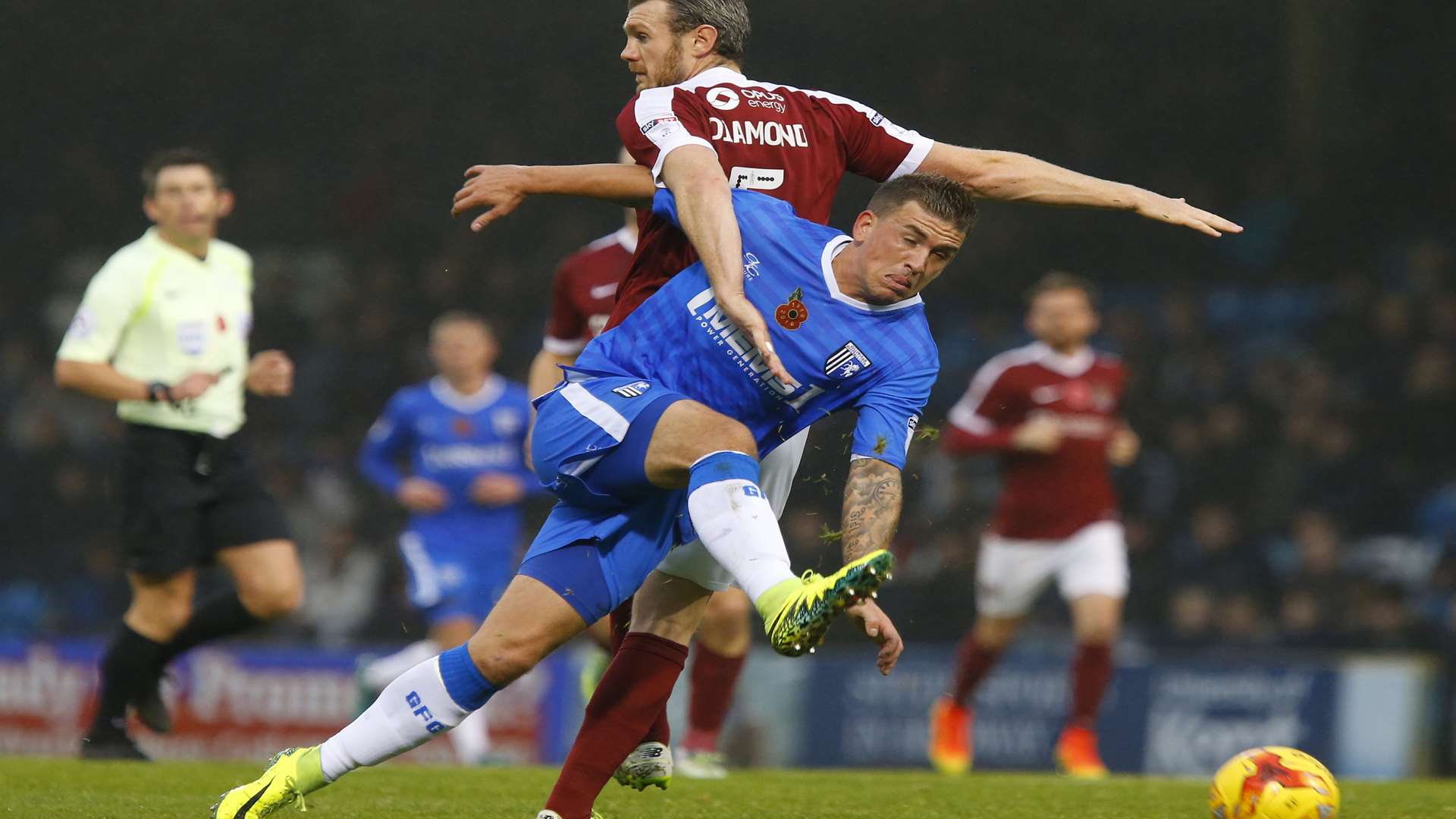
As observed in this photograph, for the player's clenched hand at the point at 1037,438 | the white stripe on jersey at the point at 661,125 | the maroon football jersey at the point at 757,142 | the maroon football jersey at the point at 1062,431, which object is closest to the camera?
the white stripe on jersey at the point at 661,125

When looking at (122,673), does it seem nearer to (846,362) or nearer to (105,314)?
(105,314)

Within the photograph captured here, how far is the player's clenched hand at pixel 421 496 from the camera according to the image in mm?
9625

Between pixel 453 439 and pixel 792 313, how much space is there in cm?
609

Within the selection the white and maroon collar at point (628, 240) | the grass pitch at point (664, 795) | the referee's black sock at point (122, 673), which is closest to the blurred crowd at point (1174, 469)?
the grass pitch at point (664, 795)

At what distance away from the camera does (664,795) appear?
602 centimetres

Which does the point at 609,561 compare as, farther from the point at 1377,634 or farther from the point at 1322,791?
the point at 1377,634

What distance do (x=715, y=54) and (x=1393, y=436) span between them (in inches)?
377

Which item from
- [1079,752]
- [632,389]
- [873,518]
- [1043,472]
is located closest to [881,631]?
[873,518]

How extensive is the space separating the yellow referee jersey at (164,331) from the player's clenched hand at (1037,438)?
3.99 m

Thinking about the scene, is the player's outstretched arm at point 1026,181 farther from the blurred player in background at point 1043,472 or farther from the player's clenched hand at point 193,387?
the blurred player in background at point 1043,472

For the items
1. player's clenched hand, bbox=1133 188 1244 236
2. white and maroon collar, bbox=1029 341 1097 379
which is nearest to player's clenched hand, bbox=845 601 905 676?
player's clenched hand, bbox=1133 188 1244 236

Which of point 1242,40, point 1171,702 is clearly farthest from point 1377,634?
point 1242,40

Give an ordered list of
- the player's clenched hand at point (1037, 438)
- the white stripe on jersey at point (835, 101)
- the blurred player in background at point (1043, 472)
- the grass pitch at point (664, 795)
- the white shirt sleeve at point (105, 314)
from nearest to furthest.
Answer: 1. the white stripe on jersey at point (835, 101)
2. the grass pitch at point (664, 795)
3. the white shirt sleeve at point (105, 314)
4. the player's clenched hand at point (1037, 438)
5. the blurred player in background at point (1043, 472)

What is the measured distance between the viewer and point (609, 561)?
4129 mm
